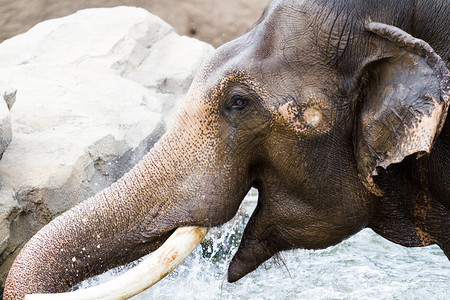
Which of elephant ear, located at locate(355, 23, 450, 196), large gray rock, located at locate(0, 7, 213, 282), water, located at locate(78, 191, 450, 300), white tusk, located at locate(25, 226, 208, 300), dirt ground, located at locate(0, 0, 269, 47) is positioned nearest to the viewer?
elephant ear, located at locate(355, 23, 450, 196)

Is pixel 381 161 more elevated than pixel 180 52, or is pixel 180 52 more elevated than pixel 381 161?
pixel 381 161

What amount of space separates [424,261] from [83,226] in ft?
8.36

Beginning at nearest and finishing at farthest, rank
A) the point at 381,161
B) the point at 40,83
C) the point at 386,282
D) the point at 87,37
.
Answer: the point at 381,161, the point at 386,282, the point at 40,83, the point at 87,37

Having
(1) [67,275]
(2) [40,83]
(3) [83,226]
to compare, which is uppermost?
(3) [83,226]

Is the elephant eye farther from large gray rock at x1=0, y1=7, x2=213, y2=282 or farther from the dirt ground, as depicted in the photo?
the dirt ground

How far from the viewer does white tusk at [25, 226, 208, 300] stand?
2162 millimetres

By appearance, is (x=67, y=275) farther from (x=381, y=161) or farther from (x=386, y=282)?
(x=386, y=282)

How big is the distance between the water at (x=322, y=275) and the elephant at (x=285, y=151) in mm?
1211

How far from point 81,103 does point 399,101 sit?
8.97 feet

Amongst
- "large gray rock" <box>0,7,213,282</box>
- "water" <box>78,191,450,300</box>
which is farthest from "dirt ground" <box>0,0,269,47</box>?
"water" <box>78,191,450,300</box>

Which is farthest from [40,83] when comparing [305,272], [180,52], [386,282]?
[386,282]

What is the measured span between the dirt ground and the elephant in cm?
561

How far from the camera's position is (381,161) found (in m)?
2.18

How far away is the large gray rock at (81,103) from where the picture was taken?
3.67m
